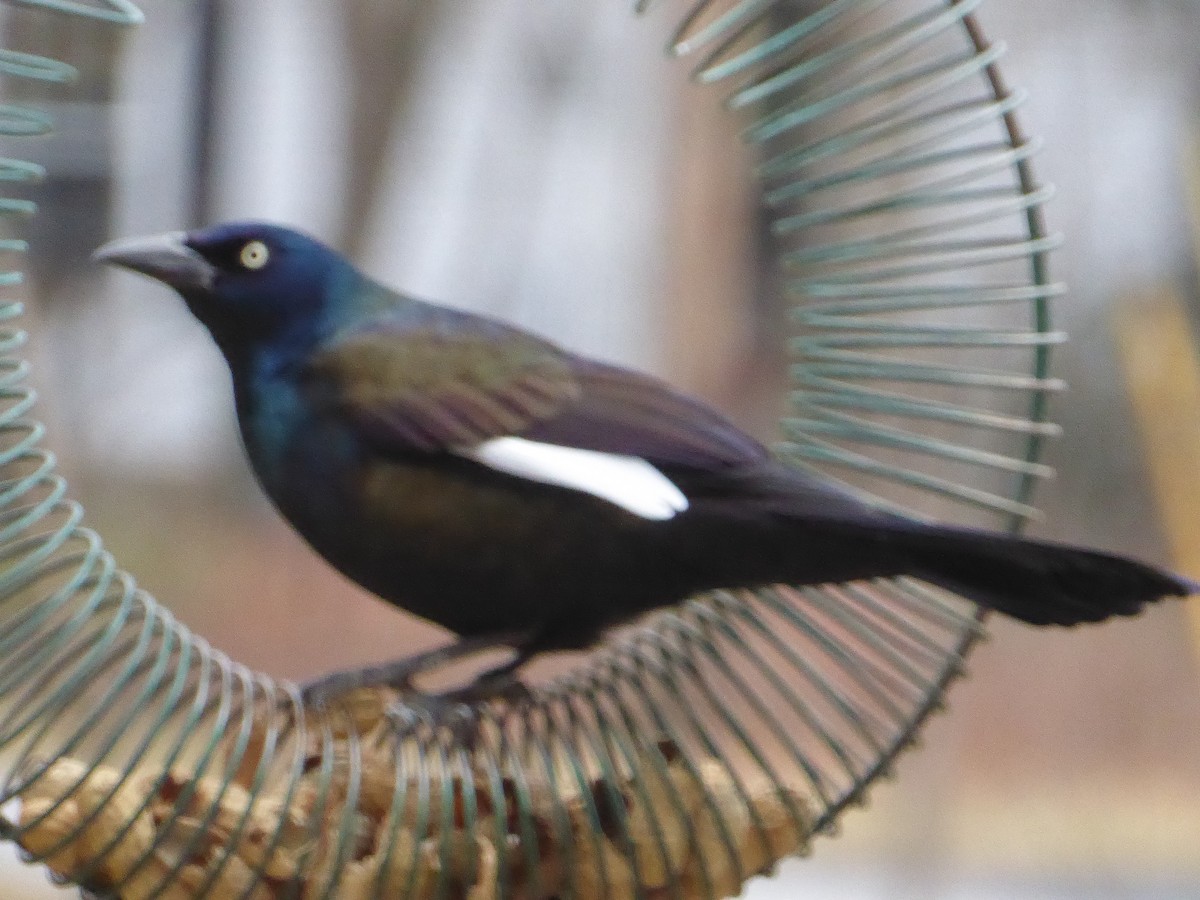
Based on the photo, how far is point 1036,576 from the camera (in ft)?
2.55

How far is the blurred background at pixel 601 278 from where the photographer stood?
1880 millimetres

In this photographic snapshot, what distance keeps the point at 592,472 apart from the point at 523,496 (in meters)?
0.04

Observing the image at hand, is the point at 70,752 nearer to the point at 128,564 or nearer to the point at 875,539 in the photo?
the point at 875,539

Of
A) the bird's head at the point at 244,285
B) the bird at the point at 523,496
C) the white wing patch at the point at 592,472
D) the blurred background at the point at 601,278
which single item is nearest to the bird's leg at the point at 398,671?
the bird at the point at 523,496

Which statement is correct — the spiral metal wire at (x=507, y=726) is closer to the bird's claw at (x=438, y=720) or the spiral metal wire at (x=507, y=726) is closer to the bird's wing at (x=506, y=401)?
the bird's claw at (x=438, y=720)

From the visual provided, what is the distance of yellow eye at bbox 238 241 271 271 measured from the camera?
3.13 feet

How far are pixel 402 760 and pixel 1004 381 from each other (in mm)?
386

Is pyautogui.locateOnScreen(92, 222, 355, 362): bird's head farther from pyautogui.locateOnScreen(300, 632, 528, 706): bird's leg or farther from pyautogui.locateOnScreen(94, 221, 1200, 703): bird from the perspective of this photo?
pyautogui.locateOnScreen(300, 632, 528, 706): bird's leg

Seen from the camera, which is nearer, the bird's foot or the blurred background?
the bird's foot

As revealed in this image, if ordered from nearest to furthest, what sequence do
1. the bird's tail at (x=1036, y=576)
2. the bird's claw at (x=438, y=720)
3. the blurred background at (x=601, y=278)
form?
the bird's tail at (x=1036, y=576) < the bird's claw at (x=438, y=720) < the blurred background at (x=601, y=278)

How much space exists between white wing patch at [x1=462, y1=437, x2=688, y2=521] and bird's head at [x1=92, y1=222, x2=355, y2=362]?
159 mm

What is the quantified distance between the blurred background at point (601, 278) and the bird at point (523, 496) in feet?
3.20

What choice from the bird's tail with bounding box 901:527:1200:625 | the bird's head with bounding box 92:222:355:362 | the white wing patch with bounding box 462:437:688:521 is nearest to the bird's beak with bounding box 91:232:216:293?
the bird's head with bounding box 92:222:355:362

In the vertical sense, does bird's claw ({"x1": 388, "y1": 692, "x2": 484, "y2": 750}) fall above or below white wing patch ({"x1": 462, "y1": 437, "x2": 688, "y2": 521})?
below
